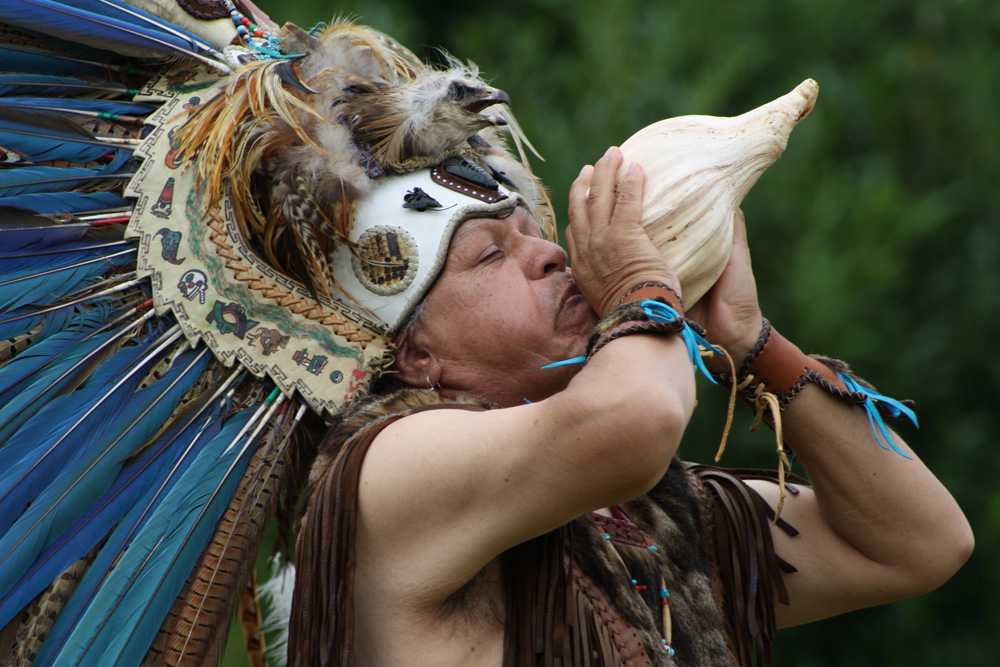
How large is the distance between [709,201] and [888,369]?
10.9ft

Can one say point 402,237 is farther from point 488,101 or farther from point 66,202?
point 66,202

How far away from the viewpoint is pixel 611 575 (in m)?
2.57

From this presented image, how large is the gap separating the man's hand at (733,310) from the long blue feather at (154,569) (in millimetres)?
847

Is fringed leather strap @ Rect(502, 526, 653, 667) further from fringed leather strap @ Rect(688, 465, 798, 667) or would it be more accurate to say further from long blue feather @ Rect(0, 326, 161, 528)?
long blue feather @ Rect(0, 326, 161, 528)

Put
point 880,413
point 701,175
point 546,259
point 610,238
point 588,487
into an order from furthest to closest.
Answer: point 880,413 → point 546,259 → point 701,175 → point 610,238 → point 588,487

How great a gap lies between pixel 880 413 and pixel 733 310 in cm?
36

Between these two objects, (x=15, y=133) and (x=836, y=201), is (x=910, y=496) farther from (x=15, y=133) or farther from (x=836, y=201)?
(x=836, y=201)

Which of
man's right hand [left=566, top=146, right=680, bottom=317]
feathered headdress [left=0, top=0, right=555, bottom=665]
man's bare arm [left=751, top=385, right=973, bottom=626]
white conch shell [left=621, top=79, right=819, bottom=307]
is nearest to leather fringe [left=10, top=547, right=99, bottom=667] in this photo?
feathered headdress [left=0, top=0, right=555, bottom=665]

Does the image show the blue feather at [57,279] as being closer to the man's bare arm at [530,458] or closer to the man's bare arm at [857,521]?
the man's bare arm at [530,458]

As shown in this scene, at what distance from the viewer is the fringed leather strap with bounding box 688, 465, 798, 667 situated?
2.81 m

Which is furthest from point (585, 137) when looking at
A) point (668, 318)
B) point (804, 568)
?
point (668, 318)

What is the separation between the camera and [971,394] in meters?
5.92

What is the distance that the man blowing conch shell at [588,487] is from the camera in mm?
2293

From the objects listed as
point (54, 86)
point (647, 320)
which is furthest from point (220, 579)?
point (54, 86)
